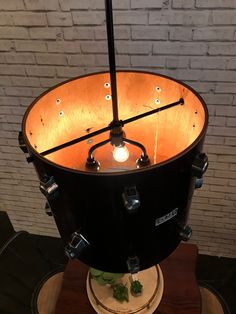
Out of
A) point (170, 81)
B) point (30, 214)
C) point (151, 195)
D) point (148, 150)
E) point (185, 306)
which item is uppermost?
point (170, 81)

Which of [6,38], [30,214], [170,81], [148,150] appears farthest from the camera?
[30,214]

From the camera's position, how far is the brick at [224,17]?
1573 mm

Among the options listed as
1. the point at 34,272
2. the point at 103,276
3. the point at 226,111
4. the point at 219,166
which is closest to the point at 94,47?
the point at 226,111

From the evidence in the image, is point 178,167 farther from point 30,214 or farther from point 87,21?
point 30,214

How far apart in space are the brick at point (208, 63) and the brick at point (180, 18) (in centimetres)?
18

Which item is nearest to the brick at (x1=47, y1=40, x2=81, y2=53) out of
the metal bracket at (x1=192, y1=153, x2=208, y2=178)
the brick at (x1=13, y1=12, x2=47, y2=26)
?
the brick at (x1=13, y1=12, x2=47, y2=26)

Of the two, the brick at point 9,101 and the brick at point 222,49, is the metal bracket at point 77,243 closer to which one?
the brick at point 222,49

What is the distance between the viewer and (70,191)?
30.8 inches

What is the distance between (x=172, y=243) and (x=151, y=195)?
253 millimetres

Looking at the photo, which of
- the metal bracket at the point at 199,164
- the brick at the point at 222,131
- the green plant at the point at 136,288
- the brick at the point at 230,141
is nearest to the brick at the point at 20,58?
the brick at the point at 222,131

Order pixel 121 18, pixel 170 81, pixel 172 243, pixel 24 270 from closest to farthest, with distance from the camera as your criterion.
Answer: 1. pixel 172 243
2. pixel 170 81
3. pixel 121 18
4. pixel 24 270

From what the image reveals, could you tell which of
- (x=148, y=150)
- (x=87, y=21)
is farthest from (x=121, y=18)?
(x=148, y=150)

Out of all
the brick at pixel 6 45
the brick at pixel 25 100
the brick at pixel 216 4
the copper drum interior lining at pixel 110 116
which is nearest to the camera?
the copper drum interior lining at pixel 110 116

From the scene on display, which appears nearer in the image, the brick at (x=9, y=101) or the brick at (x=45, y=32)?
the brick at (x=45, y=32)
